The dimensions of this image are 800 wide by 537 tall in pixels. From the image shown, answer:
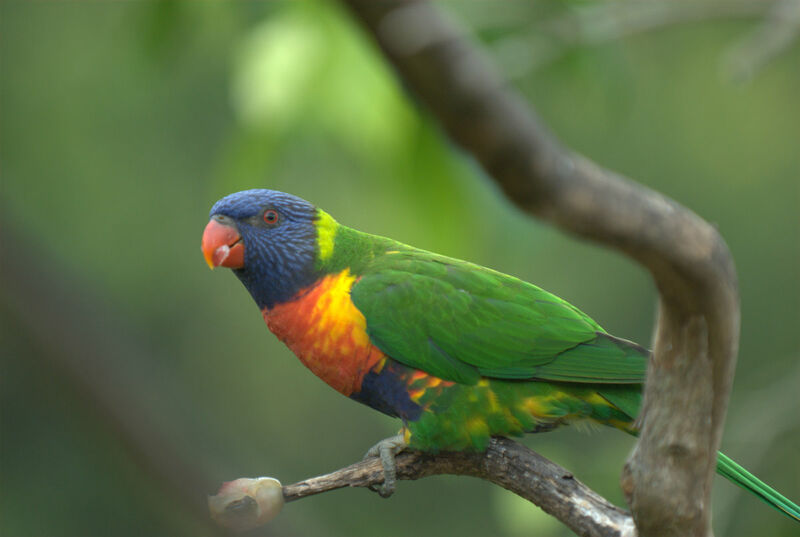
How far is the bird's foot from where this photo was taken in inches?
59.7

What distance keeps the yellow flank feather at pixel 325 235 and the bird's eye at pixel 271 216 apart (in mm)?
91

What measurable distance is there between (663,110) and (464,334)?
641 centimetres

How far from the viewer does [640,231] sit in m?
0.69

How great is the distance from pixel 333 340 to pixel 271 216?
0.33m

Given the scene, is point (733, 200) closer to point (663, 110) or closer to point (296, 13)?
point (663, 110)

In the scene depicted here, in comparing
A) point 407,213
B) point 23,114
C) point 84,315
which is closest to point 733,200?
point 407,213

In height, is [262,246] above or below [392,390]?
above

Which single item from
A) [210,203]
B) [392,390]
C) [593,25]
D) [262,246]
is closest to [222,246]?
[262,246]

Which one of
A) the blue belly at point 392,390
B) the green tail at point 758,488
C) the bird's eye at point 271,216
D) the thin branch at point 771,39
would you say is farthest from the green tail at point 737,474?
the thin branch at point 771,39

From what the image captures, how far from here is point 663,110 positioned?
287 inches

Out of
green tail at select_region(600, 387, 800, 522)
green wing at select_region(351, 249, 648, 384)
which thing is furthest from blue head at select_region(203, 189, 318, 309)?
green tail at select_region(600, 387, 800, 522)

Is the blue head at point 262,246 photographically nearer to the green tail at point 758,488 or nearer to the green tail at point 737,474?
the green tail at point 737,474

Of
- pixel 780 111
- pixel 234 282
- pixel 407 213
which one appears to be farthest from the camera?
pixel 234 282

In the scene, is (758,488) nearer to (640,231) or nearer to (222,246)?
(640,231)
